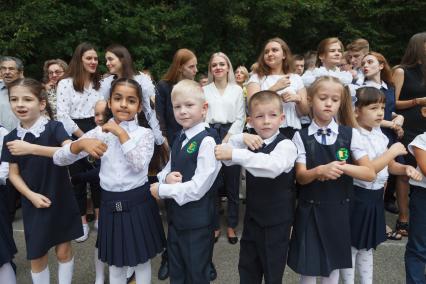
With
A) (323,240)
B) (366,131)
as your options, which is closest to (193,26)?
(366,131)

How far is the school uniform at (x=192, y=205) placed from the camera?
7.77 feet

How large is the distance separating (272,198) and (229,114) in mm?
1685

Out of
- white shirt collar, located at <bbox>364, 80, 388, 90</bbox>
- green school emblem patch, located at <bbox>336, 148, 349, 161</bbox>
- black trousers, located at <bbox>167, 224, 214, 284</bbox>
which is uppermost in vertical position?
white shirt collar, located at <bbox>364, 80, 388, 90</bbox>

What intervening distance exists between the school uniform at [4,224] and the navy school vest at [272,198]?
180cm

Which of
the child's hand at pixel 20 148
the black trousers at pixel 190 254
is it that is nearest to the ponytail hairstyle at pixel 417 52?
the black trousers at pixel 190 254

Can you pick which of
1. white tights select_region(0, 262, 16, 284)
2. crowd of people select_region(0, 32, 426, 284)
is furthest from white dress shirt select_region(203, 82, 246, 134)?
white tights select_region(0, 262, 16, 284)

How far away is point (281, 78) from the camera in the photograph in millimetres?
3525

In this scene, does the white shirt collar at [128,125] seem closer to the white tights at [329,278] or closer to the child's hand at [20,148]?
the child's hand at [20,148]

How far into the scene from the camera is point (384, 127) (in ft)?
12.9

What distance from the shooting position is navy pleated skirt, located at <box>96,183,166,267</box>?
2.58 meters

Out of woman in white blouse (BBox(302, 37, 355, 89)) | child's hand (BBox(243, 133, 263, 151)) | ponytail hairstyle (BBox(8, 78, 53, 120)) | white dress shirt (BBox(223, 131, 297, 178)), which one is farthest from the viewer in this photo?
woman in white blouse (BBox(302, 37, 355, 89))

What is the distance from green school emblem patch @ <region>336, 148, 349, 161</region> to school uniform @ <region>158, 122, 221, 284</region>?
772 mm

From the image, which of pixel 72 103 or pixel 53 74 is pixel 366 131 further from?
pixel 53 74

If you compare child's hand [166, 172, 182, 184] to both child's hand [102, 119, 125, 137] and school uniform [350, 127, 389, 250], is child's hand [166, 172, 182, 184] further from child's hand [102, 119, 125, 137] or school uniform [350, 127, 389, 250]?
school uniform [350, 127, 389, 250]
